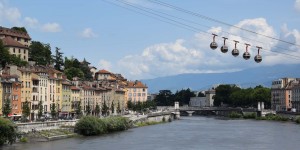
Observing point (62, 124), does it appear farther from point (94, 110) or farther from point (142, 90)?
point (142, 90)

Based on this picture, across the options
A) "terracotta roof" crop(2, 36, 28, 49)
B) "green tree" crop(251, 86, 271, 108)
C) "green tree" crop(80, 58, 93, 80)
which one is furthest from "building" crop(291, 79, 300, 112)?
"terracotta roof" crop(2, 36, 28, 49)

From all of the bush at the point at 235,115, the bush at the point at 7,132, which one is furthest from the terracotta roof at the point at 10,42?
the bush at the point at 235,115

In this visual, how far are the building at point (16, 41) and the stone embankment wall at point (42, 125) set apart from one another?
4012 centimetres

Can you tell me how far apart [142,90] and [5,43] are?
69059mm

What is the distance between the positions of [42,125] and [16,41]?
53.4 metres

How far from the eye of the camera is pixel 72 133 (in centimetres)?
7169

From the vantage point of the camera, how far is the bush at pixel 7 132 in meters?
55.1

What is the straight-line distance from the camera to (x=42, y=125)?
67.6m

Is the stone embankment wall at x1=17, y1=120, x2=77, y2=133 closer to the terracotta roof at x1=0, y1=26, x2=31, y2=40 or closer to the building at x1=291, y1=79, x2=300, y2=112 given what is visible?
the terracotta roof at x1=0, y1=26, x2=31, y2=40

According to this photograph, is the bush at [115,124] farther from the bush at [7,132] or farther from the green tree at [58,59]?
the green tree at [58,59]

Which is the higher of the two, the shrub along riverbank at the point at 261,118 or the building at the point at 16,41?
the building at the point at 16,41

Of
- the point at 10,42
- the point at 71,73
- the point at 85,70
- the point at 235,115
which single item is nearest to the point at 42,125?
the point at 10,42

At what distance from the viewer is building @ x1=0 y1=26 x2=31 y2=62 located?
113312 millimetres

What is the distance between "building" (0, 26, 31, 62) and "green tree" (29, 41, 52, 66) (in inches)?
65.7
